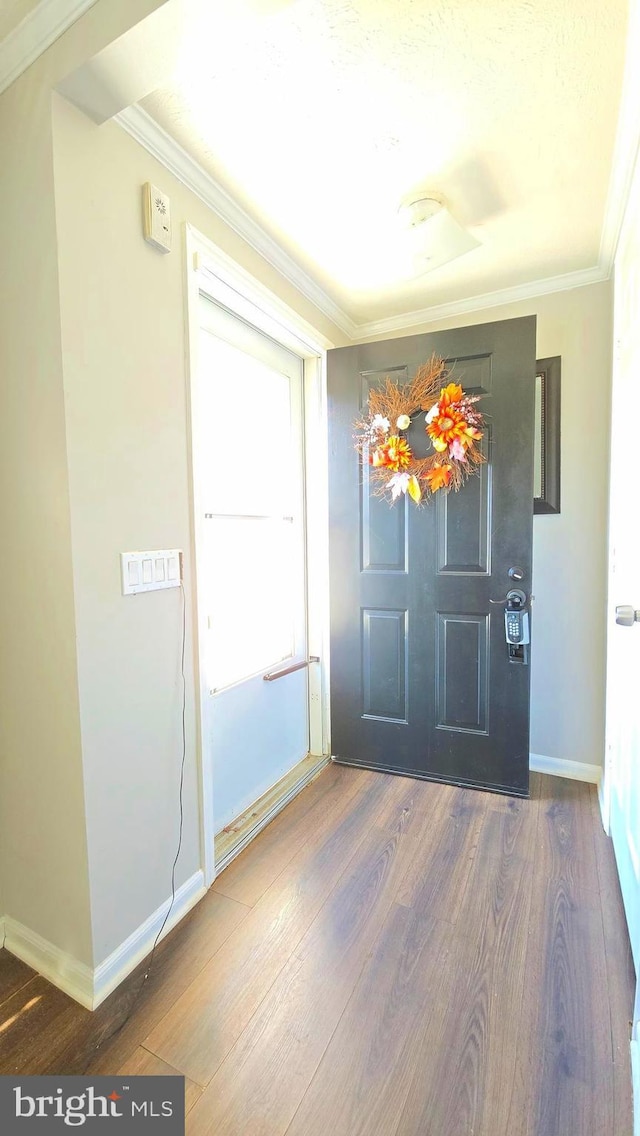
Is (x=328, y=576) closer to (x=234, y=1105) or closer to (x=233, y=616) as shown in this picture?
(x=233, y=616)

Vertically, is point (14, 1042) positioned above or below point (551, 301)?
below

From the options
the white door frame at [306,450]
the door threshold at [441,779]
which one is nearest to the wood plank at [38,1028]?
the white door frame at [306,450]

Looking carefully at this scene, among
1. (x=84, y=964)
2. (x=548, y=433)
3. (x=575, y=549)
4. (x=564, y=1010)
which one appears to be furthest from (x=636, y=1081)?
(x=548, y=433)

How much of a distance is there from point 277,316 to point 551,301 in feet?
4.25

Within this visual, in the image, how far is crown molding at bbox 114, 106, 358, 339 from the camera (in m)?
1.25

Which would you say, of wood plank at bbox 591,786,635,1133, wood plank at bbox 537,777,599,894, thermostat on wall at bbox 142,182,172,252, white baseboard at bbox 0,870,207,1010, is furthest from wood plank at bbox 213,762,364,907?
thermostat on wall at bbox 142,182,172,252

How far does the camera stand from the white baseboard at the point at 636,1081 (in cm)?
90

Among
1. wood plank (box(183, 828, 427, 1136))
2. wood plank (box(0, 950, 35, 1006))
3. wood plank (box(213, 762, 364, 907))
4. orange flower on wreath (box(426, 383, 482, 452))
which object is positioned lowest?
wood plank (box(0, 950, 35, 1006))

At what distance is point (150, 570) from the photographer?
51.8 inches

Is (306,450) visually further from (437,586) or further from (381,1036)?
(381,1036)

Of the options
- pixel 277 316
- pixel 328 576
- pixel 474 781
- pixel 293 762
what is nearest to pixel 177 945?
pixel 293 762

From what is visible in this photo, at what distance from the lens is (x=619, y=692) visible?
1.62 meters

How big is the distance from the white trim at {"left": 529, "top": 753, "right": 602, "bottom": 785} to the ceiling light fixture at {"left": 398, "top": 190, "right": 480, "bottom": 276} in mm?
2259

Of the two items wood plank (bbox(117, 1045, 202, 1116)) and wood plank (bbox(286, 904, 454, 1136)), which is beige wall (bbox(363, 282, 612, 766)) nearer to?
wood plank (bbox(286, 904, 454, 1136))
